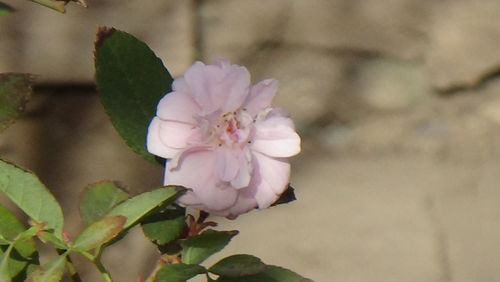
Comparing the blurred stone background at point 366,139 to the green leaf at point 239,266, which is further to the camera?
the blurred stone background at point 366,139

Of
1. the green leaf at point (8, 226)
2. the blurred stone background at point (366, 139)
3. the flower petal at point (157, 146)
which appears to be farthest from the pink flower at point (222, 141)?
the blurred stone background at point (366, 139)

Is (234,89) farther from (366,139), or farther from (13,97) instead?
(366,139)

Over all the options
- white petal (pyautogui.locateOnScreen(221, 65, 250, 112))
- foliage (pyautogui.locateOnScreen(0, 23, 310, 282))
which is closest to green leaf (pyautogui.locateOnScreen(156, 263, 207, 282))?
foliage (pyautogui.locateOnScreen(0, 23, 310, 282))

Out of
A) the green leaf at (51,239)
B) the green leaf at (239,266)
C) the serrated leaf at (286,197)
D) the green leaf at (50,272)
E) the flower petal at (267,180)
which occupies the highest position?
the flower petal at (267,180)

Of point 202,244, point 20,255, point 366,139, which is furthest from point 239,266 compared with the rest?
point 366,139

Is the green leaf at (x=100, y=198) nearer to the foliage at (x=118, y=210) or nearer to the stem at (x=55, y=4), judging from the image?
the foliage at (x=118, y=210)

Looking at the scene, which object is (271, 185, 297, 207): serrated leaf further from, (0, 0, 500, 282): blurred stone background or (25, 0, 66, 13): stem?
(0, 0, 500, 282): blurred stone background

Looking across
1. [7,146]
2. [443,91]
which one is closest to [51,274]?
[7,146]
